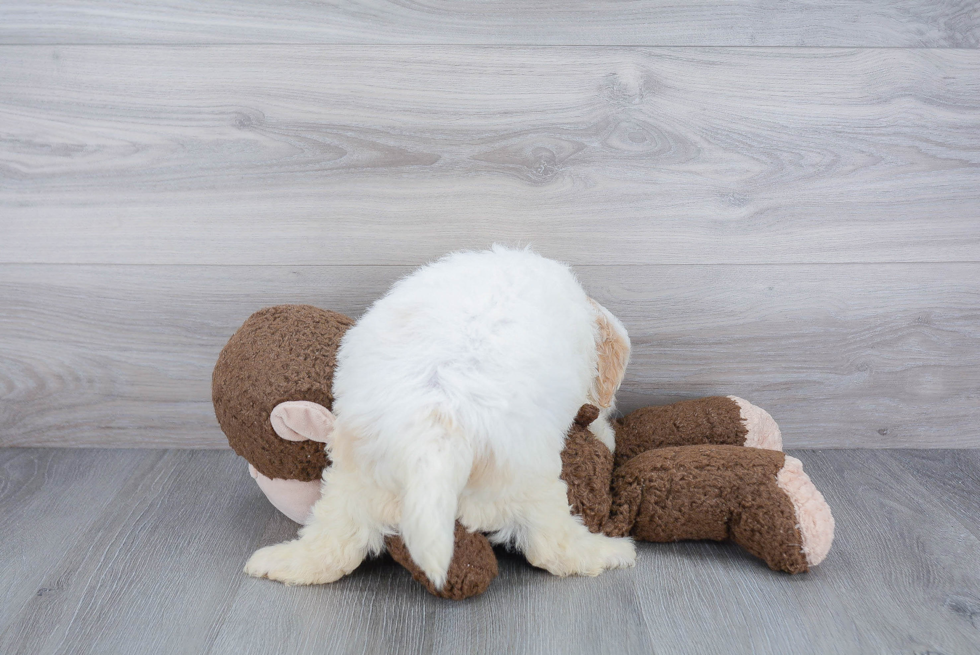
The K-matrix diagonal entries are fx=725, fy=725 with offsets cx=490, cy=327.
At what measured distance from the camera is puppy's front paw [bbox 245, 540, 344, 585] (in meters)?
0.87

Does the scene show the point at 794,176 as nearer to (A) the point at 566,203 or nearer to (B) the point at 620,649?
(A) the point at 566,203

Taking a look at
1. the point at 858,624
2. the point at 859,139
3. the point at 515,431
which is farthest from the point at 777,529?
the point at 859,139

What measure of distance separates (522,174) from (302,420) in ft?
1.65

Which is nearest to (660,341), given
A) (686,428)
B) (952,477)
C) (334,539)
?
(686,428)

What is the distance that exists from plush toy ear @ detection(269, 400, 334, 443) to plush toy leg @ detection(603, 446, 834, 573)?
381 mm

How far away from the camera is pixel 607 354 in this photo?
3.24ft

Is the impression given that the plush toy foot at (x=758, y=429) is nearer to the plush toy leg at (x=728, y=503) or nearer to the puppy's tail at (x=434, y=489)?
the plush toy leg at (x=728, y=503)

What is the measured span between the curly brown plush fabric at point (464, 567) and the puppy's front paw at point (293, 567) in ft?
0.29

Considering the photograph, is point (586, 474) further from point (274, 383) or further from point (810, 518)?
point (274, 383)

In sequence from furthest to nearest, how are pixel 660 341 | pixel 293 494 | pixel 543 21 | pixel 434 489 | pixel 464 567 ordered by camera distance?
pixel 660 341 → pixel 543 21 → pixel 293 494 → pixel 464 567 → pixel 434 489

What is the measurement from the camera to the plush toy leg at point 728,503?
0.88 metres

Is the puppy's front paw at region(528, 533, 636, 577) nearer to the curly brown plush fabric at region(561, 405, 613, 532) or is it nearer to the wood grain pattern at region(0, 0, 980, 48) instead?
the curly brown plush fabric at region(561, 405, 613, 532)

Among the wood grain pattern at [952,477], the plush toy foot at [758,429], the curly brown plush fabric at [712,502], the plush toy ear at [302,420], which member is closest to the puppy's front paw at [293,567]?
the plush toy ear at [302,420]

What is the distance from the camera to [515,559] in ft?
3.05
